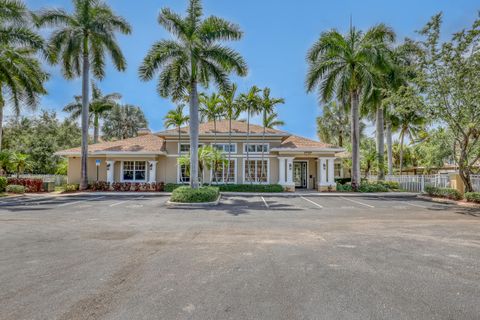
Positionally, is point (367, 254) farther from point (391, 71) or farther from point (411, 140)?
point (411, 140)

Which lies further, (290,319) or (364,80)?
(364,80)

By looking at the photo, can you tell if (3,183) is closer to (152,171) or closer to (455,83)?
(152,171)

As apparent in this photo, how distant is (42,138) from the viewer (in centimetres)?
3253

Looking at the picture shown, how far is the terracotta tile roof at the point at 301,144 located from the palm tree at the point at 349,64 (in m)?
3.04

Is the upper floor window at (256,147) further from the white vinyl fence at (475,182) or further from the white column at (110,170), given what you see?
the white vinyl fence at (475,182)

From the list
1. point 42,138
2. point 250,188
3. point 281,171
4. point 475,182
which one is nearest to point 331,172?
point 281,171

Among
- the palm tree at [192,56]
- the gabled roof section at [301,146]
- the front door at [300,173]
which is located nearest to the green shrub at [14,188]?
the palm tree at [192,56]

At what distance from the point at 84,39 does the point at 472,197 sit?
2853 cm

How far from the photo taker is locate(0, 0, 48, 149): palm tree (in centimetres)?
1745

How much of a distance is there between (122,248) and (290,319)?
4353 mm

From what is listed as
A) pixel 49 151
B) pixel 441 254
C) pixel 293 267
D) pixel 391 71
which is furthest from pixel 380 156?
pixel 49 151

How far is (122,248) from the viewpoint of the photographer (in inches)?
240

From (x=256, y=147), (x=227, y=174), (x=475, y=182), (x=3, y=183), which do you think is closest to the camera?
(x=475, y=182)

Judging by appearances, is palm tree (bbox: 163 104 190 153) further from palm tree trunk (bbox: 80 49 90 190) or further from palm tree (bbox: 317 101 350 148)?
palm tree (bbox: 317 101 350 148)
